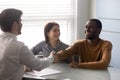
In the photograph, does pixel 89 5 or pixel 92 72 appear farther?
pixel 89 5

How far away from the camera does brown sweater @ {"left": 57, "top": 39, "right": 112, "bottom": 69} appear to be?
3008mm

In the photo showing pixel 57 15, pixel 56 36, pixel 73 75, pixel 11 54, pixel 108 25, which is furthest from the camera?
pixel 57 15

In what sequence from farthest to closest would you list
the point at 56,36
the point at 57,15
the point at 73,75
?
the point at 57,15 < the point at 56,36 < the point at 73,75

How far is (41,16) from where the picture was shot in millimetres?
4547

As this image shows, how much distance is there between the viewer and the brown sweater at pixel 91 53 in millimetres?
3008

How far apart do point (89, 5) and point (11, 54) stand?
283 centimetres

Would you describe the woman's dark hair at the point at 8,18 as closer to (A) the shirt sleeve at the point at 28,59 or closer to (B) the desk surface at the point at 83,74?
(A) the shirt sleeve at the point at 28,59

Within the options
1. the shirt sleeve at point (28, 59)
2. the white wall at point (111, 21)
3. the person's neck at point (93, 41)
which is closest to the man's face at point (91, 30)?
the person's neck at point (93, 41)

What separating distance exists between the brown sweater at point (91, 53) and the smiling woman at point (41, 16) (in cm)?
118

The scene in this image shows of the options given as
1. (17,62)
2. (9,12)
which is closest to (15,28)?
(9,12)

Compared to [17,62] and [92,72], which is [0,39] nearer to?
[17,62]

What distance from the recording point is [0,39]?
7.95ft

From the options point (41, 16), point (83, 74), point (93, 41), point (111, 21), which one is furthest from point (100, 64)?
point (41, 16)

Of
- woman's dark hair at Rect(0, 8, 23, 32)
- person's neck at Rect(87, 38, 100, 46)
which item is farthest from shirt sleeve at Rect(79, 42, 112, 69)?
woman's dark hair at Rect(0, 8, 23, 32)
